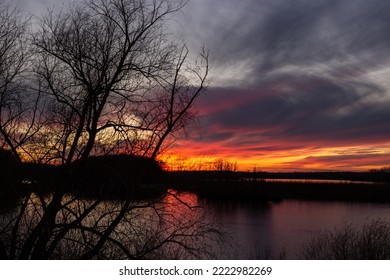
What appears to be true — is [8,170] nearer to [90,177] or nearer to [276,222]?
[90,177]

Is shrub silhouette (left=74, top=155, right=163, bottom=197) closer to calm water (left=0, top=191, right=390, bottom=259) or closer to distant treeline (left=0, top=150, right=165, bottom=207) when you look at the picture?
distant treeline (left=0, top=150, right=165, bottom=207)

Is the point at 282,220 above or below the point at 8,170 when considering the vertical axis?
below

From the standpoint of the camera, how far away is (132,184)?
7789mm

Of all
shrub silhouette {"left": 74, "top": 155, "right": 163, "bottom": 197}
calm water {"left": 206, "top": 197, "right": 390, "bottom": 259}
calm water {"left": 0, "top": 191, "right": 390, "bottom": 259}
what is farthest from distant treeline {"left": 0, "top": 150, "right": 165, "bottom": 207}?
calm water {"left": 206, "top": 197, "right": 390, "bottom": 259}

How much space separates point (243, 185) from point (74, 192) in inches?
1699

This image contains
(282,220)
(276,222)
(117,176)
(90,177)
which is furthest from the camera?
(282,220)

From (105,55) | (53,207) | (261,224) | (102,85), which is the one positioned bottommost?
(261,224)

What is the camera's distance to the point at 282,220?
103 feet

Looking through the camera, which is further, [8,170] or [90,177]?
[90,177]

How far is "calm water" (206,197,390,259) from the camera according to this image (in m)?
22.1

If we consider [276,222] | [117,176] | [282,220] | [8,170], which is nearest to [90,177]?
[117,176]

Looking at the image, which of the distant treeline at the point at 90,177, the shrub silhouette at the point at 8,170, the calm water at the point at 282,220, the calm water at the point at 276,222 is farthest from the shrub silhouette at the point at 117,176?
the calm water at the point at 282,220
